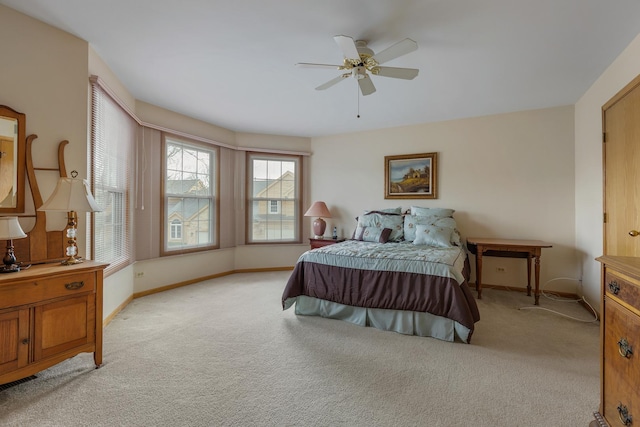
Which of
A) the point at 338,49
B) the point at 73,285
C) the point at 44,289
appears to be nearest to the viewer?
the point at 44,289

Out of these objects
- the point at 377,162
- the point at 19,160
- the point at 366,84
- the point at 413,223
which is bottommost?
the point at 413,223

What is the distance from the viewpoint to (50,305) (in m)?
1.86

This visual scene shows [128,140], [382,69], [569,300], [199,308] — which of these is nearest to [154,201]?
[128,140]

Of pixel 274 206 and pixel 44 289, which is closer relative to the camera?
pixel 44 289

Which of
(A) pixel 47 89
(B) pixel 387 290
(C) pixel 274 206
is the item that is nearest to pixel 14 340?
(A) pixel 47 89

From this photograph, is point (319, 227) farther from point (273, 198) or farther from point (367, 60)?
point (367, 60)

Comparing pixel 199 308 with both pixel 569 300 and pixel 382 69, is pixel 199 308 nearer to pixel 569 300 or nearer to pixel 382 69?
pixel 382 69

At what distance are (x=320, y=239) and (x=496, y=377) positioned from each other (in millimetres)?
3195

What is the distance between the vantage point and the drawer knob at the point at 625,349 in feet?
3.84

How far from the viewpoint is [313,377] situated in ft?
6.44

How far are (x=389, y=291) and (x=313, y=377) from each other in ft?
3.59

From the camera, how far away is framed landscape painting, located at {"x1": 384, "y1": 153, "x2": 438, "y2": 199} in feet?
14.7

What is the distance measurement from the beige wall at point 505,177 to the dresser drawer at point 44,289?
396 cm

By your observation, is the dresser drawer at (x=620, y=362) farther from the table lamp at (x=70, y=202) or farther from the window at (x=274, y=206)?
the window at (x=274, y=206)
